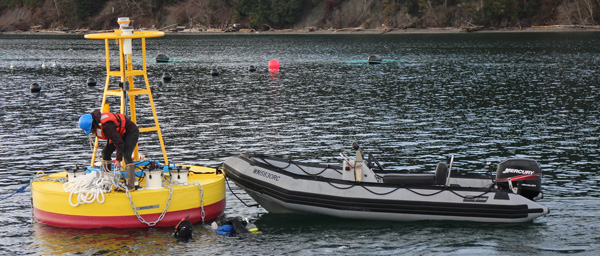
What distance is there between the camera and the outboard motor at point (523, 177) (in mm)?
16781

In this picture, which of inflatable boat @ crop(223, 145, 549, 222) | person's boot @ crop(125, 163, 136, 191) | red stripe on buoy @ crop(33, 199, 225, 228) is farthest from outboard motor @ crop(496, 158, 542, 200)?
person's boot @ crop(125, 163, 136, 191)

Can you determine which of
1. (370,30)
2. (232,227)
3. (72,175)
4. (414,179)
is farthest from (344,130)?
(370,30)

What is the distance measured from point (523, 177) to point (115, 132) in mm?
8921

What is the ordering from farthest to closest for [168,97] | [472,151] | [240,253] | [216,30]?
[216,30]
[168,97]
[472,151]
[240,253]

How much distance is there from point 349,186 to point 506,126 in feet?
53.2

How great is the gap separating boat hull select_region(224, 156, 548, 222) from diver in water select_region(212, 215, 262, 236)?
97cm

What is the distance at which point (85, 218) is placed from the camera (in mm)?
15461

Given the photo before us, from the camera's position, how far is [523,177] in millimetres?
16781

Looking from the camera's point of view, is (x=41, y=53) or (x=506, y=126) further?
(x=41, y=53)

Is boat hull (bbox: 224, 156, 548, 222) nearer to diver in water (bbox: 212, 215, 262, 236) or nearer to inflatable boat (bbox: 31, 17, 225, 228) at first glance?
diver in water (bbox: 212, 215, 262, 236)

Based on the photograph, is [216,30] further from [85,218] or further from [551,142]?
[85,218]

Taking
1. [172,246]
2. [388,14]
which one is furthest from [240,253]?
→ [388,14]

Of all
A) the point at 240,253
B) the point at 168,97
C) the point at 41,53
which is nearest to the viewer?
the point at 240,253

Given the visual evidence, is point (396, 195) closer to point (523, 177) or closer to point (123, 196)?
point (523, 177)
